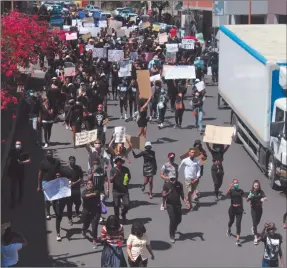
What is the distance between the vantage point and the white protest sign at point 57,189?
1291 centimetres

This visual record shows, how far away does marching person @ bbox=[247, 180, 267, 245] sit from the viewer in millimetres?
12930

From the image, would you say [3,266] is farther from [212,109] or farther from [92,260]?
[212,109]

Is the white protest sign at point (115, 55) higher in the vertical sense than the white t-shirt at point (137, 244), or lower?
higher

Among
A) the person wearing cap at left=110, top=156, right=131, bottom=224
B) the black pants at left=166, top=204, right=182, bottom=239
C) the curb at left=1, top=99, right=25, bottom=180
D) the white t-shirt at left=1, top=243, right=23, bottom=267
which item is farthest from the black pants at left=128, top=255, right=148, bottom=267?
the curb at left=1, top=99, right=25, bottom=180

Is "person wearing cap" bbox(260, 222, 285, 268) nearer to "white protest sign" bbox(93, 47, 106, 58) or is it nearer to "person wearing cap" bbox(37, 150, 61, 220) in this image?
"person wearing cap" bbox(37, 150, 61, 220)

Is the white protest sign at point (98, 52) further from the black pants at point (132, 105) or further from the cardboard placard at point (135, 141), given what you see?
the cardboard placard at point (135, 141)

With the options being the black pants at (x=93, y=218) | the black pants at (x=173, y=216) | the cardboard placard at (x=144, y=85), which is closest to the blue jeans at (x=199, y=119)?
the cardboard placard at (x=144, y=85)

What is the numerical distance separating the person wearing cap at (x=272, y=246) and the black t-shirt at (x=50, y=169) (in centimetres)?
426

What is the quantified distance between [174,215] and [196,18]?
43483mm

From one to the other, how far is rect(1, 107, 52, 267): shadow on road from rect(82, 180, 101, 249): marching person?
33.7 inches

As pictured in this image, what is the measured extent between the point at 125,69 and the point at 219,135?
31.7 feet

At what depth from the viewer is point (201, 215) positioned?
48.1 ft

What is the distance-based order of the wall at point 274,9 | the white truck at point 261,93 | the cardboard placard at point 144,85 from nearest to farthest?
the white truck at point 261,93 → the cardboard placard at point 144,85 → the wall at point 274,9

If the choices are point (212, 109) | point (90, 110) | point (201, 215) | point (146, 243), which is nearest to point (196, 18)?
point (212, 109)
